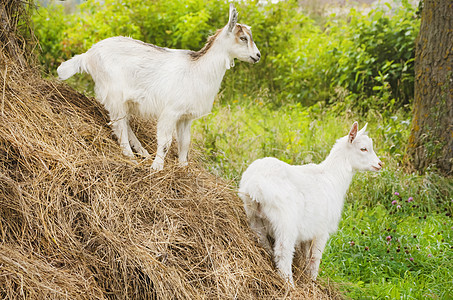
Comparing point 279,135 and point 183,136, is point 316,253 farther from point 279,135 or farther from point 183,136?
point 279,135

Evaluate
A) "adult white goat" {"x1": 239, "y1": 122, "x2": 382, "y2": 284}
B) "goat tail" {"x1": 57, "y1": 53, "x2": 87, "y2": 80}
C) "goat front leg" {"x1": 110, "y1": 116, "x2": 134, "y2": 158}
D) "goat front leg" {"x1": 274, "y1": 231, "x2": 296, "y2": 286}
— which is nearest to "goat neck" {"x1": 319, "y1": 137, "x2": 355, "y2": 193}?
"adult white goat" {"x1": 239, "y1": 122, "x2": 382, "y2": 284}

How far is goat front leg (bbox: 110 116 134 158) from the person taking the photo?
13.1 ft

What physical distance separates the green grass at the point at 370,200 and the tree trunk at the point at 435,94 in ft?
0.76

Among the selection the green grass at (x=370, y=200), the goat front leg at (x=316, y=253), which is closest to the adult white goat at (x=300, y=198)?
the goat front leg at (x=316, y=253)

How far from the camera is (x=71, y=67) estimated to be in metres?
4.02

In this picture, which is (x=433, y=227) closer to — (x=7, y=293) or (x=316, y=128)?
(x=316, y=128)

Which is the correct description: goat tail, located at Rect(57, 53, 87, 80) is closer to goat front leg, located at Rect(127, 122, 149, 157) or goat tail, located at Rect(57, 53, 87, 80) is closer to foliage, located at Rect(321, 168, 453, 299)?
goat front leg, located at Rect(127, 122, 149, 157)

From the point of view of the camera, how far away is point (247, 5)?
32.9 ft

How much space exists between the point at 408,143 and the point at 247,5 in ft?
15.6

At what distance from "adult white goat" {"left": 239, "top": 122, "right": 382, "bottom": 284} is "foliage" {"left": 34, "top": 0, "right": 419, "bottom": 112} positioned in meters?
4.19

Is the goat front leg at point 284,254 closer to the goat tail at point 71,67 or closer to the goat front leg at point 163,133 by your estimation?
the goat front leg at point 163,133

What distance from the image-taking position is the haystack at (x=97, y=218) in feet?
10.1

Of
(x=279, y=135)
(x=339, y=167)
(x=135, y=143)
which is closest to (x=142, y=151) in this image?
(x=135, y=143)

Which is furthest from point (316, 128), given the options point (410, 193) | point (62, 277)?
point (62, 277)
